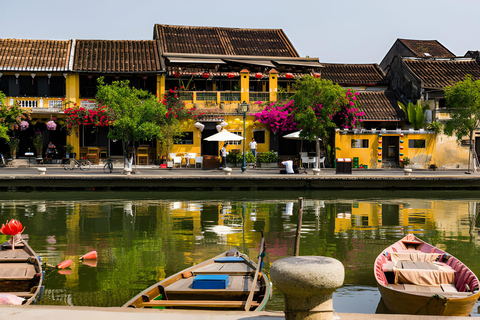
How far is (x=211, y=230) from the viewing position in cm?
1894

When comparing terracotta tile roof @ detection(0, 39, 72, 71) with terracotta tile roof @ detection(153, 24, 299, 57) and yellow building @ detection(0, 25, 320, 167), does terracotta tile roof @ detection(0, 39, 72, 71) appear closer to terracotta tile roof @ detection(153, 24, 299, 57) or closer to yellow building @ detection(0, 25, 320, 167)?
yellow building @ detection(0, 25, 320, 167)

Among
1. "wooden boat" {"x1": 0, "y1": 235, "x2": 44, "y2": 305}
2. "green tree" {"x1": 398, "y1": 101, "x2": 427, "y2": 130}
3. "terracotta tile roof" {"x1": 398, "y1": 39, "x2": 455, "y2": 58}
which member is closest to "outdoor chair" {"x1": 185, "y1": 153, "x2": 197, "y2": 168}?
"green tree" {"x1": 398, "y1": 101, "x2": 427, "y2": 130}

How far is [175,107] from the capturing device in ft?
124

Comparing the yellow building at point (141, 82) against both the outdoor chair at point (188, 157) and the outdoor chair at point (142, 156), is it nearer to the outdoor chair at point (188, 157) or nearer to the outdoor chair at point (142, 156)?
the outdoor chair at point (142, 156)

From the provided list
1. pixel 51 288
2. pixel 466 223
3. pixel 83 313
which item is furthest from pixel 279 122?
pixel 83 313

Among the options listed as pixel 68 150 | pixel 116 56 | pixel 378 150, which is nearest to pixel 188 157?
pixel 68 150

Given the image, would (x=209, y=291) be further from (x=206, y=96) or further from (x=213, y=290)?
(x=206, y=96)

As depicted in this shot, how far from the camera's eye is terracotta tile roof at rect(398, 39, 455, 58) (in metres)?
52.7

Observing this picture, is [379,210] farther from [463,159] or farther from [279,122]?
[463,159]

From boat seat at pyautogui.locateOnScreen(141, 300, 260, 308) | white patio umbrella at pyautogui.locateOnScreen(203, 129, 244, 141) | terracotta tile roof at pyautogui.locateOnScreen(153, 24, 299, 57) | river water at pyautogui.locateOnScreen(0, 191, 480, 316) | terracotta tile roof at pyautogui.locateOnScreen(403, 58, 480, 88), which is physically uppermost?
terracotta tile roof at pyautogui.locateOnScreen(153, 24, 299, 57)

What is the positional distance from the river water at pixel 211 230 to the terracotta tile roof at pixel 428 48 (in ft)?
84.7

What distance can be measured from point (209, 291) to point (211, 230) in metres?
10.2

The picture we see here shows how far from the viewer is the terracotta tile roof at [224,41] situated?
43.8 meters

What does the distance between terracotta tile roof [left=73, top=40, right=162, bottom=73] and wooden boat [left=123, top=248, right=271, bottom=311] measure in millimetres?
30333
